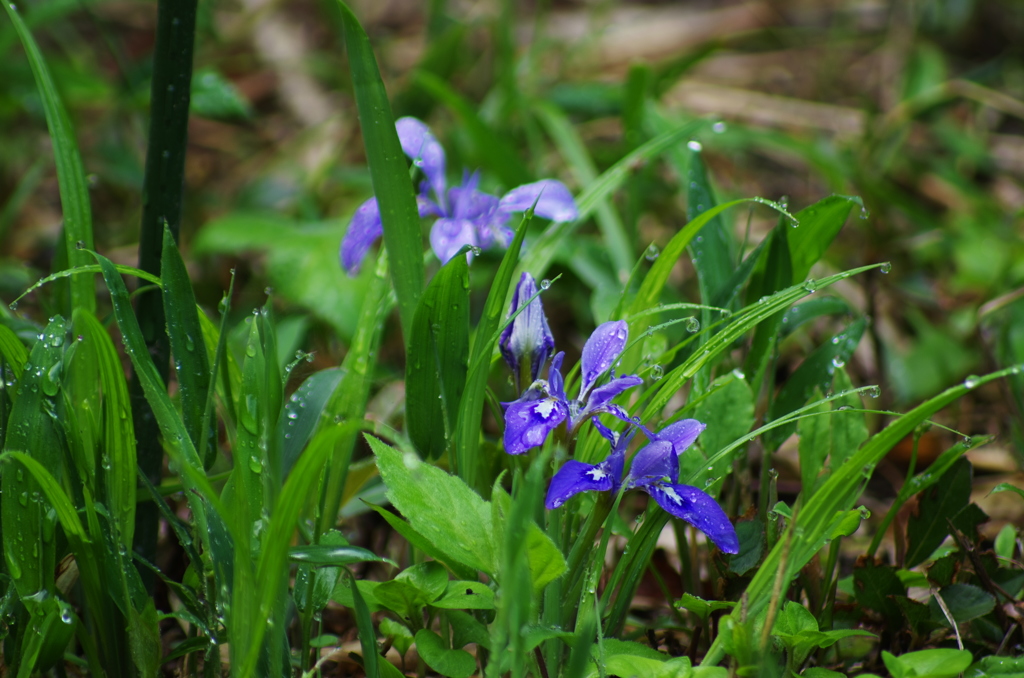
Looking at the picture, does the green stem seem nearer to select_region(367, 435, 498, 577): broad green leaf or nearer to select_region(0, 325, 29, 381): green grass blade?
select_region(0, 325, 29, 381): green grass blade

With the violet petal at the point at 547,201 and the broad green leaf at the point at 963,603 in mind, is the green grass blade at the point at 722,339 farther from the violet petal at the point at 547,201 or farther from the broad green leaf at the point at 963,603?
the broad green leaf at the point at 963,603

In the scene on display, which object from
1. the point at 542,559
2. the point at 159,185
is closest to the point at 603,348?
the point at 542,559

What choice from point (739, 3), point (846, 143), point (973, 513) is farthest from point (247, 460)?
point (739, 3)

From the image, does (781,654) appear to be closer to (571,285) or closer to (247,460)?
(247,460)

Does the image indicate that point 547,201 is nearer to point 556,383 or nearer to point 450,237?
point 450,237

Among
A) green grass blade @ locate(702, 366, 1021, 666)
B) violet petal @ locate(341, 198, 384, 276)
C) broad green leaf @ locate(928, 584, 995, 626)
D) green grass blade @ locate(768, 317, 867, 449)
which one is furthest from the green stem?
broad green leaf @ locate(928, 584, 995, 626)

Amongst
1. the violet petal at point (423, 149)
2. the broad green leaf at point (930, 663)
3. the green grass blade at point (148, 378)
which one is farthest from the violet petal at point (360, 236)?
the broad green leaf at point (930, 663)
